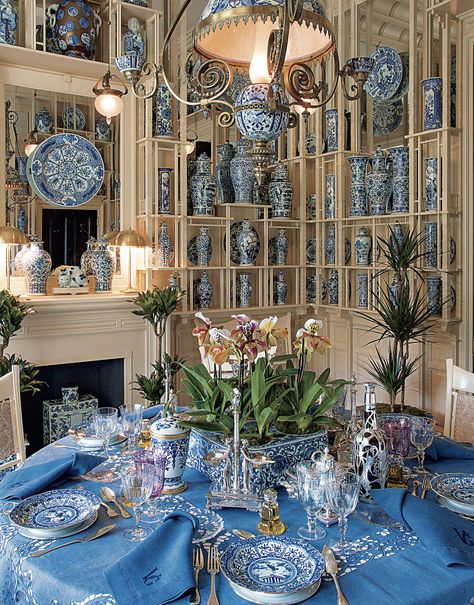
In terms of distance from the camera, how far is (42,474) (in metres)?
1.67

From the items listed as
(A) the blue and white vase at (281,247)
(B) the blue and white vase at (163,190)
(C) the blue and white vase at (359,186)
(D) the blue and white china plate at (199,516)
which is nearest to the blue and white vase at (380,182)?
(C) the blue and white vase at (359,186)

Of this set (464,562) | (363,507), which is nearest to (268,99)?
(363,507)

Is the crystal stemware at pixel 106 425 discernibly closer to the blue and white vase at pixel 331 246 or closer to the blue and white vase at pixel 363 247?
the blue and white vase at pixel 363 247

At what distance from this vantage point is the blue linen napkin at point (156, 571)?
111cm

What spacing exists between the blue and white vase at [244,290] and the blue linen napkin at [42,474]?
8.93 ft

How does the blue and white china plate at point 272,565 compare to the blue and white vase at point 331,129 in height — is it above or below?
below

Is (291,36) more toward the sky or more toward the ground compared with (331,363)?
more toward the sky

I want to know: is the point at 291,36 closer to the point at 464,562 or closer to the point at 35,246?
the point at 464,562

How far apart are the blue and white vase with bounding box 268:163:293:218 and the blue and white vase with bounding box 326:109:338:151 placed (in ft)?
1.26

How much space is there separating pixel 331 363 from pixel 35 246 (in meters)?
2.36

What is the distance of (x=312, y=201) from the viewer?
464cm

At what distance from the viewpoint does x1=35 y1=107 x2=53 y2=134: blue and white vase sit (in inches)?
147

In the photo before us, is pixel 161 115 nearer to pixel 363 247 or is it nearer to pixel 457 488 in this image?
pixel 363 247

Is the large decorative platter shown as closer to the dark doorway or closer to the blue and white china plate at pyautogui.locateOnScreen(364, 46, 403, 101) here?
the dark doorway
